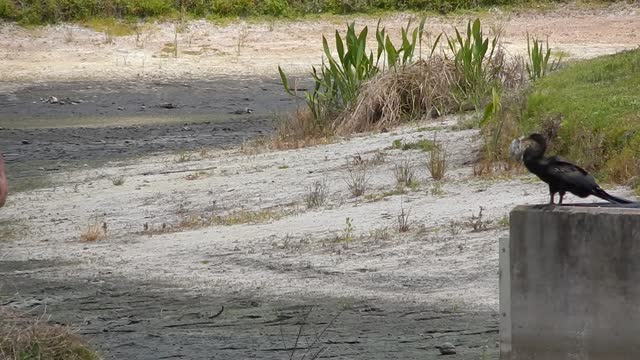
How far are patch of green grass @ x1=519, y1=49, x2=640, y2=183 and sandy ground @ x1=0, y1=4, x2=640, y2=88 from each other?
14.3 m

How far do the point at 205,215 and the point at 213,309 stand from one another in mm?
3953

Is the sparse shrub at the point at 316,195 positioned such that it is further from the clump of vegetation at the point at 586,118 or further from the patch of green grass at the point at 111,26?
the patch of green grass at the point at 111,26

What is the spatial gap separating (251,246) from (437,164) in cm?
286

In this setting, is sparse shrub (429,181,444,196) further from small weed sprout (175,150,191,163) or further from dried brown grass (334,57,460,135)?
small weed sprout (175,150,191,163)

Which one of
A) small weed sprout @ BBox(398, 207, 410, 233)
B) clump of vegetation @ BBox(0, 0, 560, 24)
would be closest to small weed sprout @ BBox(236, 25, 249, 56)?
clump of vegetation @ BBox(0, 0, 560, 24)

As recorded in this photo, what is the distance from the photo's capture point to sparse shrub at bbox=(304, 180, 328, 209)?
14.1 meters

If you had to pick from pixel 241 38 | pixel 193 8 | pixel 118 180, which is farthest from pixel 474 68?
pixel 193 8

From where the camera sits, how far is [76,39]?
32594mm

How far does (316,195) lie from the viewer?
1434 centimetres

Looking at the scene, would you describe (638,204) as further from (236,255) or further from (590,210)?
(236,255)

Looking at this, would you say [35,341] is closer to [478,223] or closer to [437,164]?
[478,223]

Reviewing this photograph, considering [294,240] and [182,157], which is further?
[182,157]

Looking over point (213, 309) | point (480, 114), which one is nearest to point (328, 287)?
point (213, 309)

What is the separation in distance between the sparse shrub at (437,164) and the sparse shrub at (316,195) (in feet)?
3.63
